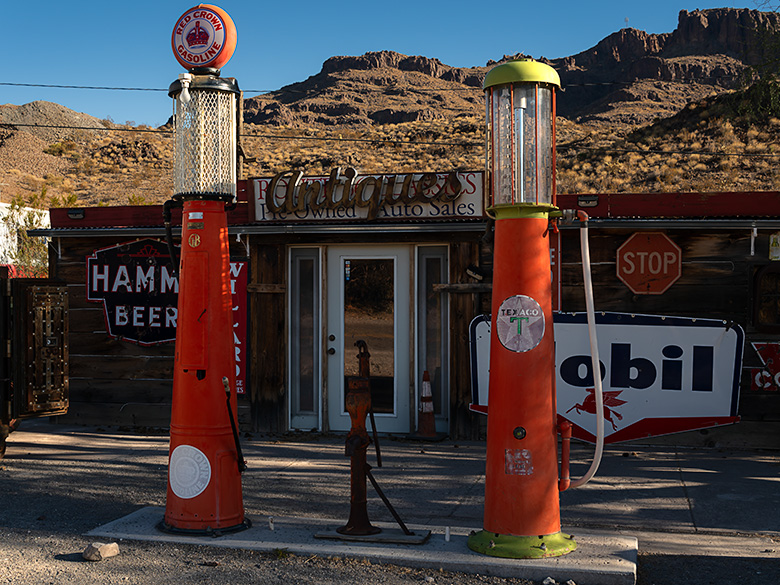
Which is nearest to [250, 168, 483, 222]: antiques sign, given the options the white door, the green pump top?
the white door

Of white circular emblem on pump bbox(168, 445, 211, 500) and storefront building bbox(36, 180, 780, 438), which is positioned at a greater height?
storefront building bbox(36, 180, 780, 438)

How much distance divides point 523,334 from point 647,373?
485 cm

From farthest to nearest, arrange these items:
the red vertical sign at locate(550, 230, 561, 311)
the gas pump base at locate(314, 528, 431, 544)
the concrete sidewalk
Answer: the red vertical sign at locate(550, 230, 561, 311)
the gas pump base at locate(314, 528, 431, 544)
the concrete sidewalk

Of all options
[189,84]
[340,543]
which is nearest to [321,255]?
[189,84]

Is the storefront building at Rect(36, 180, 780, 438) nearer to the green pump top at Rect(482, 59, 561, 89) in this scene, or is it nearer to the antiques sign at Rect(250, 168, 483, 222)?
the antiques sign at Rect(250, 168, 483, 222)

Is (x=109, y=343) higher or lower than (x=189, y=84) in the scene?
lower

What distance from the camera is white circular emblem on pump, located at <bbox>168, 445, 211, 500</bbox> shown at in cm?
534

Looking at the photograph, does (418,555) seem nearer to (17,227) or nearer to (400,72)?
(17,227)

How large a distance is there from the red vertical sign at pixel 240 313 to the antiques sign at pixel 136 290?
0.27 meters

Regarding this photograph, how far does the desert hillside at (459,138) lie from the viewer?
Result: 34.2 m

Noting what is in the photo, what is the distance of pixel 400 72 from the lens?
11569 centimetres

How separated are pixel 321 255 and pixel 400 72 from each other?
362 ft

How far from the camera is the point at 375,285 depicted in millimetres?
9984

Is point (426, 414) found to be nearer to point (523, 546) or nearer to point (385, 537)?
point (385, 537)
